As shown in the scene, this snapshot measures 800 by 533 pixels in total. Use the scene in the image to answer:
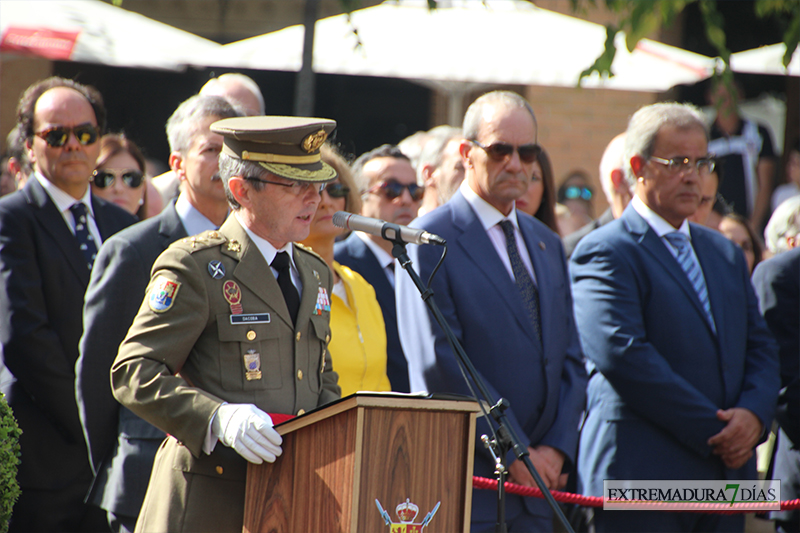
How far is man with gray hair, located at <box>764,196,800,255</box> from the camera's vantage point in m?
5.45

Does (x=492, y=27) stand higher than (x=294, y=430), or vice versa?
(x=492, y=27)

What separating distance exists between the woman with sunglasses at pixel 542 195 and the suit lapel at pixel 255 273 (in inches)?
117

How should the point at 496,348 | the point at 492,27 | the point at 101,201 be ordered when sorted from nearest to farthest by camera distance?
the point at 496,348
the point at 101,201
the point at 492,27

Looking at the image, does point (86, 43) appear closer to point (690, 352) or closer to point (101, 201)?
point (101, 201)

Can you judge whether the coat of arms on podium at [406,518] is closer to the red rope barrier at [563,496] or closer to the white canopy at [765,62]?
the red rope barrier at [563,496]

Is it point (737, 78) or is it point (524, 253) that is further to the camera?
point (737, 78)

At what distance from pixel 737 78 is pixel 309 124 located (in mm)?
9274

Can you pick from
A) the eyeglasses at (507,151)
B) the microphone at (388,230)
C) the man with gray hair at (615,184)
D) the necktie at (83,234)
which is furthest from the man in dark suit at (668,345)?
the necktie at (83,234)

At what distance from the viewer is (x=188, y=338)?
8.93 feet

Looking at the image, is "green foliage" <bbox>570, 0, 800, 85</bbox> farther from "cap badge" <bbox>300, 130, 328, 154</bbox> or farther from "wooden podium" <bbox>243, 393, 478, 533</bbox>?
"wooden podium" <bbox>243, 393, 478, 533</bbox>

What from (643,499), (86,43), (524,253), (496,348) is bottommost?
(643,499)

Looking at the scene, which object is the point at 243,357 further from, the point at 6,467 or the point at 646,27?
the point at 646,27

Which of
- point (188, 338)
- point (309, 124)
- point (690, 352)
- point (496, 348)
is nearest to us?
point (188, 338)

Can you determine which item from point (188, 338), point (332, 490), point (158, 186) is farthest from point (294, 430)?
point (158, 186)
